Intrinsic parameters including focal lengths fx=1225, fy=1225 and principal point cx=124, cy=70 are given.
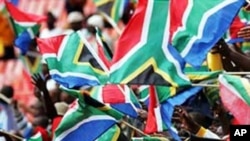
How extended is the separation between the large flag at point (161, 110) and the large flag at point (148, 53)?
1.85 feet

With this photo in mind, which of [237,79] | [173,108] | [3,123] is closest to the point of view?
[237,79]

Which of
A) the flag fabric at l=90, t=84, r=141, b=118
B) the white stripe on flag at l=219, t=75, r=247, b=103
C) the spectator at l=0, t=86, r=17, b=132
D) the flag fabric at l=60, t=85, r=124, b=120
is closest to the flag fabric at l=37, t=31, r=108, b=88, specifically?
the flag fabric at l=90, t=84, r=141, b=118

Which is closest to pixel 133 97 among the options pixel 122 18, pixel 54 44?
pixel 54 44

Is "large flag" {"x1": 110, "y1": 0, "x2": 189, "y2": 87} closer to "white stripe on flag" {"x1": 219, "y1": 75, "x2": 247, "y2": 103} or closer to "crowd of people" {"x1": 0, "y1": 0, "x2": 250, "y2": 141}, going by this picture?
"white stripe on flag" {"x1": 219, "y1": 75, "x2": 247, "y2": 103}

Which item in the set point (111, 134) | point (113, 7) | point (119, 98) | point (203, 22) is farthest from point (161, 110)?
point (113, 7)

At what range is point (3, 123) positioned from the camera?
43.0 feet

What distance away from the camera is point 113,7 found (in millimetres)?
14312

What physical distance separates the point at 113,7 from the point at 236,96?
522 centimetres

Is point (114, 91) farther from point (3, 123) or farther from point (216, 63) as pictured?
point (3, 123)

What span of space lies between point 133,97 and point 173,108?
741mm

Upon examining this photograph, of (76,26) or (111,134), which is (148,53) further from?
(76,26)

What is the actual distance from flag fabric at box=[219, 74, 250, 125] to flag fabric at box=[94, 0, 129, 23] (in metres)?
5.08

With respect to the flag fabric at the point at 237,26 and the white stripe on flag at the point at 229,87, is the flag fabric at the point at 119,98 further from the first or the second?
the white stripe on flag at the point at 229,87

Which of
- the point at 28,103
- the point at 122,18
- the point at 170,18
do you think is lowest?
the point at 28,103
